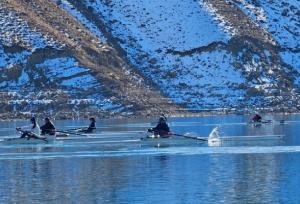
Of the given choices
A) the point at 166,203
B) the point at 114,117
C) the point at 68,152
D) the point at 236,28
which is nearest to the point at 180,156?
the point at 68,152

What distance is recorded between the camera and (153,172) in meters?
44.0

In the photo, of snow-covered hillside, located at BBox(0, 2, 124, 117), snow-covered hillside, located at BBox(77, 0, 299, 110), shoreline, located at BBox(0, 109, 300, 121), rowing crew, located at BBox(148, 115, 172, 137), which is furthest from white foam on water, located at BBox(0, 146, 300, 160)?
snow-covered hillside, located at BBox(77, 0, 299, 110)

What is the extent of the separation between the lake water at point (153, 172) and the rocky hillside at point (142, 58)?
A: 8194cm

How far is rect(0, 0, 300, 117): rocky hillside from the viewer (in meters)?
151

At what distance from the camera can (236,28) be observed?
186 metres

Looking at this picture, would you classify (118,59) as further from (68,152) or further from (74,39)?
(68,152)

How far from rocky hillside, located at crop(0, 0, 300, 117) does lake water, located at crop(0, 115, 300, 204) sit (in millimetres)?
81940

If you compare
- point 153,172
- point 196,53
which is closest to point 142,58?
point 196,53

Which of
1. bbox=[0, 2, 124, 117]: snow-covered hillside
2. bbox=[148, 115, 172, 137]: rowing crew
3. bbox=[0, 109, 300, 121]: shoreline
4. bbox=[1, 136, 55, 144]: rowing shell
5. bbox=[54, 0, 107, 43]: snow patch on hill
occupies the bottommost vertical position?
bbox=[1, 136, 55, 144]: rowing shell

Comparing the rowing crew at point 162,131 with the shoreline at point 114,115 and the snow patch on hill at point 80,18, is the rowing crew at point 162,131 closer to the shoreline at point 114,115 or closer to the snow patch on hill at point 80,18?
the shoreline at point 114,115

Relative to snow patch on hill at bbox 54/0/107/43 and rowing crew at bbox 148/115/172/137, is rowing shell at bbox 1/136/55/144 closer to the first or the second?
rowing crew at bbox 148/115/172/137

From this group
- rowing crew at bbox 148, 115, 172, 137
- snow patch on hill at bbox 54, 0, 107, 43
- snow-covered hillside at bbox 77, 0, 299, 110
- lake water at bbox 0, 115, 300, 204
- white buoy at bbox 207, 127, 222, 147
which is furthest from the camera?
snow patch on hill at bbox 54, 0, 107, 43

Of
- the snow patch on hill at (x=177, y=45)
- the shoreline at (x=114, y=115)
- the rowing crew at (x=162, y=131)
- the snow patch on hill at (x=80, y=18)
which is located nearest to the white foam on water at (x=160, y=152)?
the rowing crew at (x=162, y=131)

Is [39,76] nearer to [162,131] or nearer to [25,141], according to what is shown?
[25,141]
